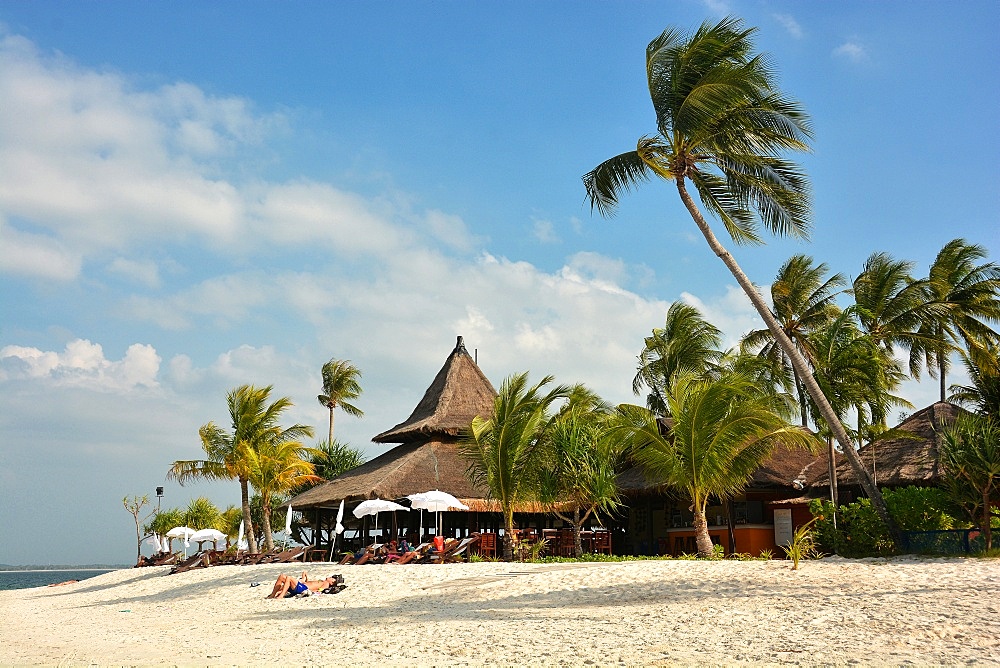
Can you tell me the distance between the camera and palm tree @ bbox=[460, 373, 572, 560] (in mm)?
18094

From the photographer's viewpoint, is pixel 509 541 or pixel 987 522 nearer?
pixel 987 522

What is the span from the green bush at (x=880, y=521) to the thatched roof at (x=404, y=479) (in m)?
9.88

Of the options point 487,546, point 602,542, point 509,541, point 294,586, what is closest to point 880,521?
point 509,541

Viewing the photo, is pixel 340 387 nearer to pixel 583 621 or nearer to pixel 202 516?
pixel 202 516

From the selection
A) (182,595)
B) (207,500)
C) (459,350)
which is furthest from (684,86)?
(207,500)

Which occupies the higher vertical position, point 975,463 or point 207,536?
point 975,463

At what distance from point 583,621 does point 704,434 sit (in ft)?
Result: 22.7

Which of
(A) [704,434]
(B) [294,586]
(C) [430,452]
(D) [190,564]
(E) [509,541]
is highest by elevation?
(C) [430,452]

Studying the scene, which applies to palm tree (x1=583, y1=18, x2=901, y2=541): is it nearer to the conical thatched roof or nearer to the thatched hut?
the thatched hut

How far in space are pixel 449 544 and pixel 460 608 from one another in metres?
7.27

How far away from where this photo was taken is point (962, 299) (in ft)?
68.7

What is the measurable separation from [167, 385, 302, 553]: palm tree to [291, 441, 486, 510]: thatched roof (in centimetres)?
202

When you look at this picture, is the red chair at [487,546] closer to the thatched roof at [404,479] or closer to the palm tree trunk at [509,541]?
the palm tree trunk at [509,541]

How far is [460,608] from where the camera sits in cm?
1113
